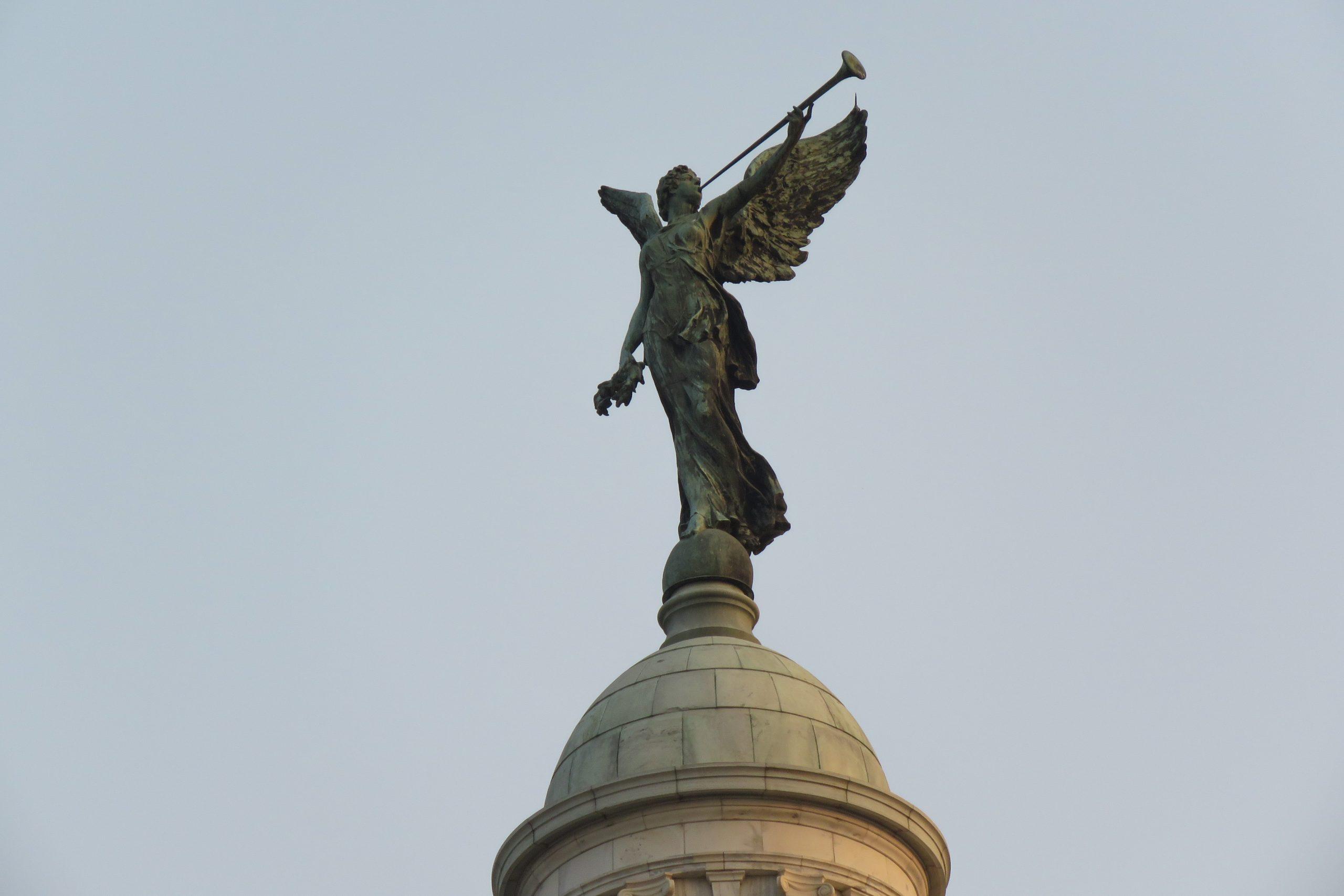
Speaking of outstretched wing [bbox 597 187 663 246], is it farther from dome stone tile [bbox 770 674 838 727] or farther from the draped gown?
dome stone tile [bbox 770 674 838 727]

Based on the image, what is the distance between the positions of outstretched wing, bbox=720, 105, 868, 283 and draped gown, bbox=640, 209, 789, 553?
17.7 inches

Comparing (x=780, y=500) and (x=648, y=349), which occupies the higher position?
(x=648, y=349)

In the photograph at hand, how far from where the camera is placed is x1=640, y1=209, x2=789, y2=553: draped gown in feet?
70.4

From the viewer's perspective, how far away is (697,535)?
20.8 metres

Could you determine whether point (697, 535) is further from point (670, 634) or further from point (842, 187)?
point (842, 187)

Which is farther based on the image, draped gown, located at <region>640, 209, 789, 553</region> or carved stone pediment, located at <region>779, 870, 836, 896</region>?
draped gown, located at <region>640, 209, 789, 553</region>

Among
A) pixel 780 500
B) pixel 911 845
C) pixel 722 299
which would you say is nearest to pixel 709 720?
pixel 911 845

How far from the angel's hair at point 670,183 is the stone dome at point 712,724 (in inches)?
216

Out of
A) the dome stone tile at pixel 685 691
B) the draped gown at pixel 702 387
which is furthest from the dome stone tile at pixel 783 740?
the draped gown at pixel 702 387

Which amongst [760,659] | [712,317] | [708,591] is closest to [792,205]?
[712,317]

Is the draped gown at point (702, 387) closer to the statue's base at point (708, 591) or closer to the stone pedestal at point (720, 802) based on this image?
the statue's base at point (708, 591)

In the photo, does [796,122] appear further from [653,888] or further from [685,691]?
[653,888]

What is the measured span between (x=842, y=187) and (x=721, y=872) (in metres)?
9.28

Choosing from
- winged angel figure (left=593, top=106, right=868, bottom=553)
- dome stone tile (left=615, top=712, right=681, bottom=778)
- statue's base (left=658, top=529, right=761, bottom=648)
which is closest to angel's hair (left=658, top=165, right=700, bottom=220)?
winged angel figure (left=593, top=106, right=868, bottom=553)
